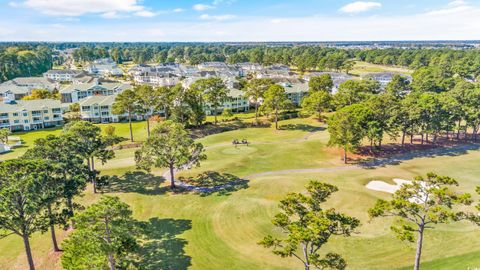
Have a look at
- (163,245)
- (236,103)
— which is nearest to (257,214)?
(163,245)

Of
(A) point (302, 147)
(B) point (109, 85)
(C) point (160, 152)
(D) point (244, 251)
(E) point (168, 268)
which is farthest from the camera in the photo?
(B) point (109, 85)

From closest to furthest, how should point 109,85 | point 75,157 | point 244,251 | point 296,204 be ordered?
point 296,204, point 244,251, point 75,157, point 109,85

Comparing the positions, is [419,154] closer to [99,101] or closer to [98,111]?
[98,111]

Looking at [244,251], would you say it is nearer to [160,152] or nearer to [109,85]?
[160,152]

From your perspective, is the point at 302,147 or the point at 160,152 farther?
the point at 302,147

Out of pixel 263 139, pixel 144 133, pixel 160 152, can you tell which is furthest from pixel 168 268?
pixel 144 133

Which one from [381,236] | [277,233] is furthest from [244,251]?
[381,236]

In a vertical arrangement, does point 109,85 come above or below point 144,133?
above
